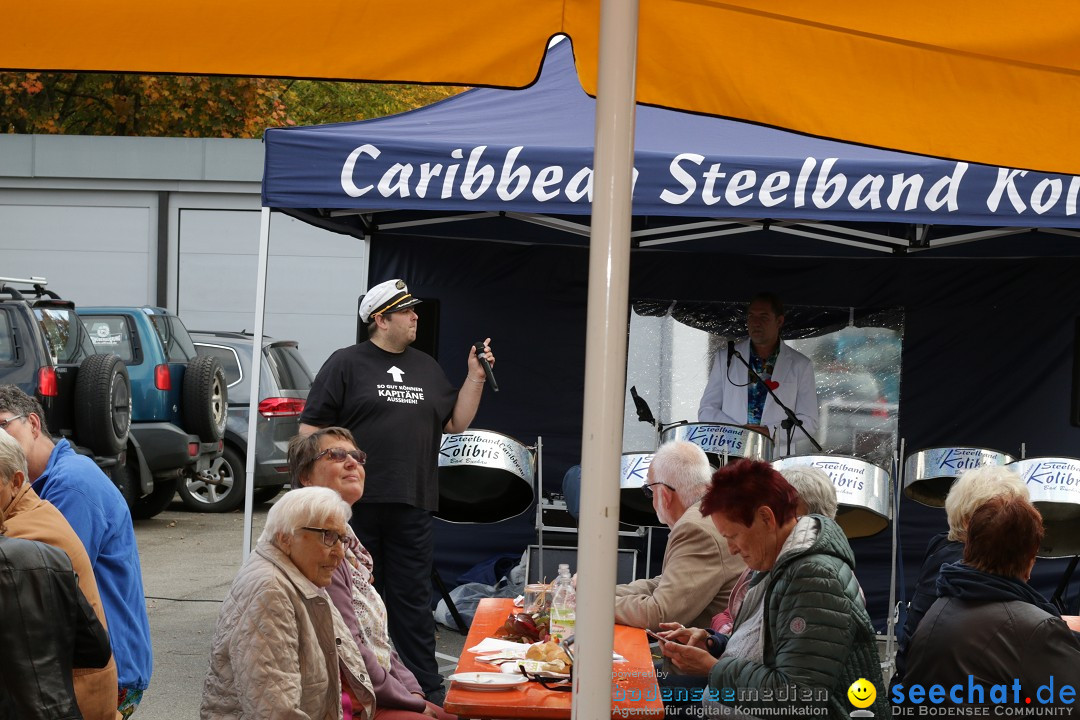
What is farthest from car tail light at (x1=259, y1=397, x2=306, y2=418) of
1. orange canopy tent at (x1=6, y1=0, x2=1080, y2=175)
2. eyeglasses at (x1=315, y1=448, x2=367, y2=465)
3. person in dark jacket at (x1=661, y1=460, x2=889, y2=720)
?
orange canopy tent at (x1=6, y1=0, x2=1080, y2=175)

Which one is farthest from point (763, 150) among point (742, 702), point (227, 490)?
point (227, 490)

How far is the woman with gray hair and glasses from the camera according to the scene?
365 centimetres

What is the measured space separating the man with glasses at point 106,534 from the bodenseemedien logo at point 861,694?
7.08 ft

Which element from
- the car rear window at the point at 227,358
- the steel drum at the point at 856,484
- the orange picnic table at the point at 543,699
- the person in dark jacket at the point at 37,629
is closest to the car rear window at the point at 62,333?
the car rear window at the point at 227,358

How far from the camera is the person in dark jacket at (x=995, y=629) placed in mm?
2842

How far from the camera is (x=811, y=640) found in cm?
289

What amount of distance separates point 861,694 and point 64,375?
7067 mm

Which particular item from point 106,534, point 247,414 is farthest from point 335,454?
point 247,414

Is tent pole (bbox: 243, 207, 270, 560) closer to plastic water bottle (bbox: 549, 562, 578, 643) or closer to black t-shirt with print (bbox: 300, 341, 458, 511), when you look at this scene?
black t-shirt with print (bbox: 300, 341, 458, 511)

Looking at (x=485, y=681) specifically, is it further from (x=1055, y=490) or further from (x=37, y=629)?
(x=1055, y=490)

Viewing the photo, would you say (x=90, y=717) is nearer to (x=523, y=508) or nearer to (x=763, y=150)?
(x=523, y=508)

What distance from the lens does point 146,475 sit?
948cm

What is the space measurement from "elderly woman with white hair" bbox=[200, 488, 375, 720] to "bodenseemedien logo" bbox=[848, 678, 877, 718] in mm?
1355

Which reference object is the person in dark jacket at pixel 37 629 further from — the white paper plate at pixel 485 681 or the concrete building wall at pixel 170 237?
the concrete building wall at pixel 170 237
